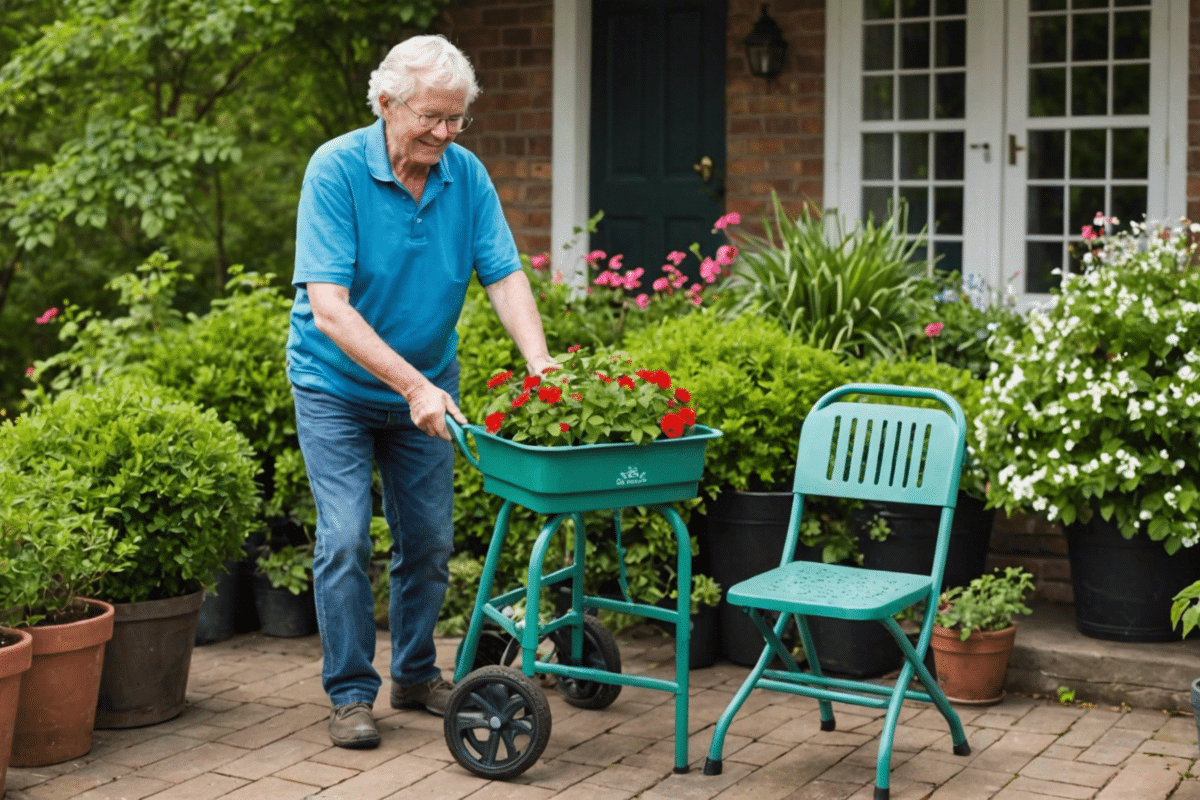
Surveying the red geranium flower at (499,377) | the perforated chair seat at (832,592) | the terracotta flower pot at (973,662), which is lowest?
the terracotta flower pot at (973,662)

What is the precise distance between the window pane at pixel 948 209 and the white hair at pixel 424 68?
142 inches

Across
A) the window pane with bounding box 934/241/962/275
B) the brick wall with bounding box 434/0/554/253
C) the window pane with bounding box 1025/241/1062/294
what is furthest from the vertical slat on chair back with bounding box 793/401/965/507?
the brick wall with bounding box 434/0/554/253

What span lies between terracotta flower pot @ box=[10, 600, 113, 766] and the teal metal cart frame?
3.37 feet

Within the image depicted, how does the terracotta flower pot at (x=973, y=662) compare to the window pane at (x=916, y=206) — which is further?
the window pane at (x=916, y=206)

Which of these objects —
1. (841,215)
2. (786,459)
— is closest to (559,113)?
(841,215)

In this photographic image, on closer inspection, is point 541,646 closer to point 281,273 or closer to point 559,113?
point 559,113

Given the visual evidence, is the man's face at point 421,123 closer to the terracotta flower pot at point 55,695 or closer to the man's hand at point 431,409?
the man's hand at point 431,409

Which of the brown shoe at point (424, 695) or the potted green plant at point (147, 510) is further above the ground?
the potted green plant at point (147, 510)

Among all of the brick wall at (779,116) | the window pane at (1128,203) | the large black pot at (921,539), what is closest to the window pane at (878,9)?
the brick wall at (779,116)

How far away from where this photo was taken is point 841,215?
708 cm

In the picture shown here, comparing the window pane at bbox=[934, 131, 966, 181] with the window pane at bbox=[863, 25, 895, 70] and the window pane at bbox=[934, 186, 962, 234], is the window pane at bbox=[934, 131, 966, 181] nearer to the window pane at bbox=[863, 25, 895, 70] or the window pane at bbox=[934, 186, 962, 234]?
the window pane at bbox=[934, 186, 962, 234]

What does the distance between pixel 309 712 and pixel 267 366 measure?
153cm

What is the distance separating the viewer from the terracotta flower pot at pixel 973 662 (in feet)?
14.8

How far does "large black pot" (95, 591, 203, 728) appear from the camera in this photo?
4.34 metres
